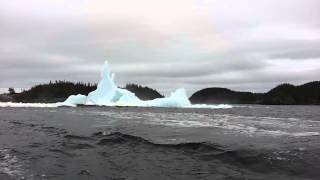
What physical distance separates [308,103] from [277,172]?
134 meters

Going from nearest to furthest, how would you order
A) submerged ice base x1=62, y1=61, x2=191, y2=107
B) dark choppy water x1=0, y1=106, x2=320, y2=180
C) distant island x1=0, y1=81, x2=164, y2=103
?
1. dark choppy water x1=0, y1=106, x2=320, y2=180
2. submerged ice base x1=62, y1=61, x2=191, y2=107
3. distant island x1=0, y1=81, x2=164, y2=103

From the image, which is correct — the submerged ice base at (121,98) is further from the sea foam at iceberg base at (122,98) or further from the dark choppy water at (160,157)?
the dark choppy water at (160,157)

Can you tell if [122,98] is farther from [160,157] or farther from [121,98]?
[160,157]

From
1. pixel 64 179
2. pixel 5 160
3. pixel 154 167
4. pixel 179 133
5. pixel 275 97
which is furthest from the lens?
pixel 275 97

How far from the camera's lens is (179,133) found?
19.2m

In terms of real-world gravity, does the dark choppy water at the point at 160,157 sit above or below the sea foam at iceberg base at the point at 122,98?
below

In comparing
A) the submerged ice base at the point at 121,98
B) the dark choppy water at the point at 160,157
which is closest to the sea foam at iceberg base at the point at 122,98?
the submerged ice base at the point at 121,98

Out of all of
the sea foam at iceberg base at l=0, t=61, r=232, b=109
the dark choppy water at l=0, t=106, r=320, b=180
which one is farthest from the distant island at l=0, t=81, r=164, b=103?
the dark choppy water at l=0, t=106, r=320, b=180

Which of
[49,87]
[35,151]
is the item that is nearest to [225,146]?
[35,151]

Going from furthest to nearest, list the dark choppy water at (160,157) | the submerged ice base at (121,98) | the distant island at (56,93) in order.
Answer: the distant island at (56,93) → the submerged ice base at (121,98) → the dark choppy water at (160,157)

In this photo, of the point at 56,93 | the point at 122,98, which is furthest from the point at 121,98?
the point at 56,93

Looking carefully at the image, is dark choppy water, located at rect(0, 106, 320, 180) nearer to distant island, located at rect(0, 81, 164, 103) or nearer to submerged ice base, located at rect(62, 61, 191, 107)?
submerged ice base, located at rect(62, 61, 191, 107)

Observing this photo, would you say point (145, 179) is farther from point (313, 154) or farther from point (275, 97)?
point (275, 97)

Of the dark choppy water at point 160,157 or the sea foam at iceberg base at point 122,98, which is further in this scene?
the sea foam at iceberg base at point 122,98
